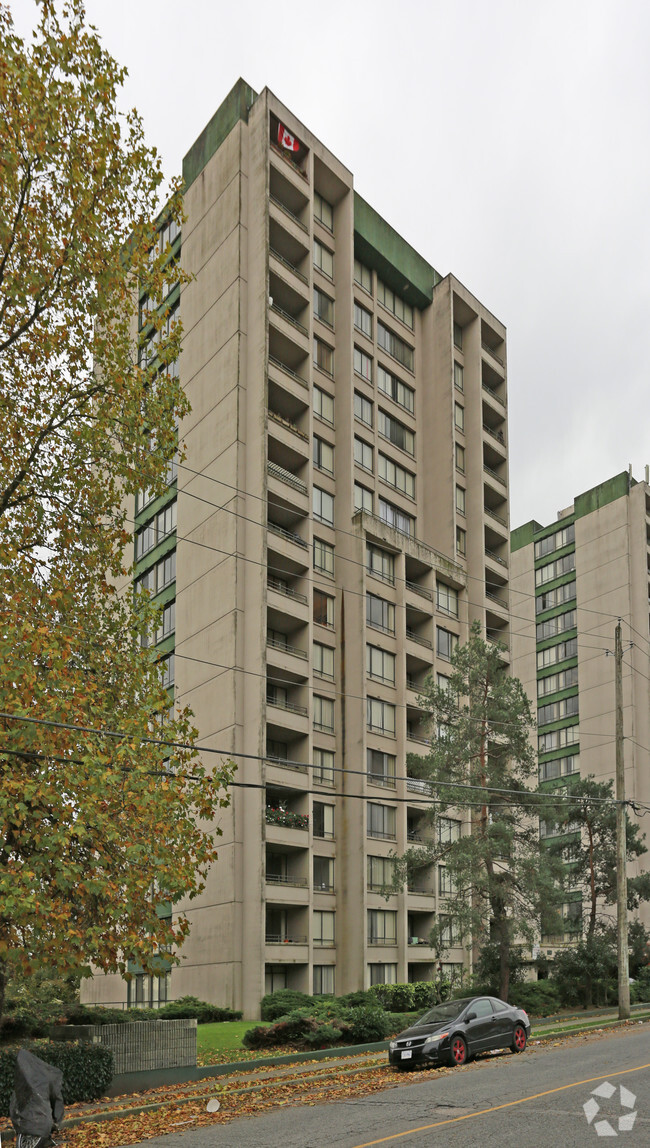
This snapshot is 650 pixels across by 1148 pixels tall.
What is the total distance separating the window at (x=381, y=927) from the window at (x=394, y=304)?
109 feet

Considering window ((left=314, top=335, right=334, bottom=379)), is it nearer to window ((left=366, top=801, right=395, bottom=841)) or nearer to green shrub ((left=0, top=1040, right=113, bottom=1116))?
window ((left=366, top=801, right=395, bottom=841))

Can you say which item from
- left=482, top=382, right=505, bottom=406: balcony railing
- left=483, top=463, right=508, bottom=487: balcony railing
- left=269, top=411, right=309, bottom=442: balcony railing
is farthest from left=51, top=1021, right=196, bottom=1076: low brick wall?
left=482, top=382, right=505, bottom=406: balcony railing

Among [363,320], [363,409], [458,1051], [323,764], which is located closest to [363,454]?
[363,409]

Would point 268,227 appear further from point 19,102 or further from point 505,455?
point 19,102

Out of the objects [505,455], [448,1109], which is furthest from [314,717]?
[448,1109]

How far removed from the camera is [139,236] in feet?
57.1

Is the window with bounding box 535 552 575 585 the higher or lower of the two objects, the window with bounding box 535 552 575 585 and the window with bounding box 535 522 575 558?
the lower

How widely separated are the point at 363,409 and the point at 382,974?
2802 centimetres

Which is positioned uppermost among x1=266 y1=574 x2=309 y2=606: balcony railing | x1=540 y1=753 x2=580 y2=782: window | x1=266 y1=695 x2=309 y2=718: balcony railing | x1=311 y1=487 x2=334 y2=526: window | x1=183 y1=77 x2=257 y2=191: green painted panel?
x1=183 y1=77 x2=257 y2=191: green painted panel

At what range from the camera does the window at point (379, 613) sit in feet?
170

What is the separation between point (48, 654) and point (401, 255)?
50982mm

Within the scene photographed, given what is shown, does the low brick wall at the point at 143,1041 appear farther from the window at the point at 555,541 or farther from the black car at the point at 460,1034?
the window at the point at 555,541

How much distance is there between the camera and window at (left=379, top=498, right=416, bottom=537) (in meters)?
57.3

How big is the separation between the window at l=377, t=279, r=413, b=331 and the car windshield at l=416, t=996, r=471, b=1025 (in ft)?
147
